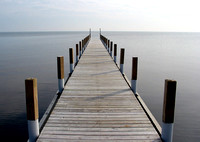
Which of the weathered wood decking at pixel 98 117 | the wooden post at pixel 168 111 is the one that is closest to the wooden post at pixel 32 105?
the weathered wood decking at pixel 98 117

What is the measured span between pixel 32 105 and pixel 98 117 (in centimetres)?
167

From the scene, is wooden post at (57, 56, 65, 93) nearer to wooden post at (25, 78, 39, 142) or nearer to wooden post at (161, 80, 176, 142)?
wooden post at (25, 78, 39, 142)

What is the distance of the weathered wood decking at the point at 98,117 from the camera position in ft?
12.8

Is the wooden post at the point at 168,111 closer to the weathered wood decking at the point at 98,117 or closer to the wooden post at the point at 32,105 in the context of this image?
the weathered wood decking at the point at 98,117

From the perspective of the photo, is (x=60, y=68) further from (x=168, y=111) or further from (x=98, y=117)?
(x=168, y=111)

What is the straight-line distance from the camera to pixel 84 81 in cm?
787

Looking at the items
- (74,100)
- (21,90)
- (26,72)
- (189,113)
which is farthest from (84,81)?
(26,72)

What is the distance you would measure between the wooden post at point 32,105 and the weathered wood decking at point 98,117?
0.59 feet

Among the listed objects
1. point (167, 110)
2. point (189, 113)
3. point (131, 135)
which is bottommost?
point (189, 113)

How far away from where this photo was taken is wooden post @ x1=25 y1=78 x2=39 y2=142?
370 centimetres

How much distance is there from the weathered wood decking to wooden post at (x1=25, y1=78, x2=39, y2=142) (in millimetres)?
181

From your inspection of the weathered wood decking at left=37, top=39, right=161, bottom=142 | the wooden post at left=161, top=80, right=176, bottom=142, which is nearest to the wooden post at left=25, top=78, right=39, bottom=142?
the weathered wood decking at left=37, top=39, right=161, bottom=142

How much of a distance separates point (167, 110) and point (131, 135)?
0.90 m

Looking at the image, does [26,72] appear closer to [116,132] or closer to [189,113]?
[189,113]
